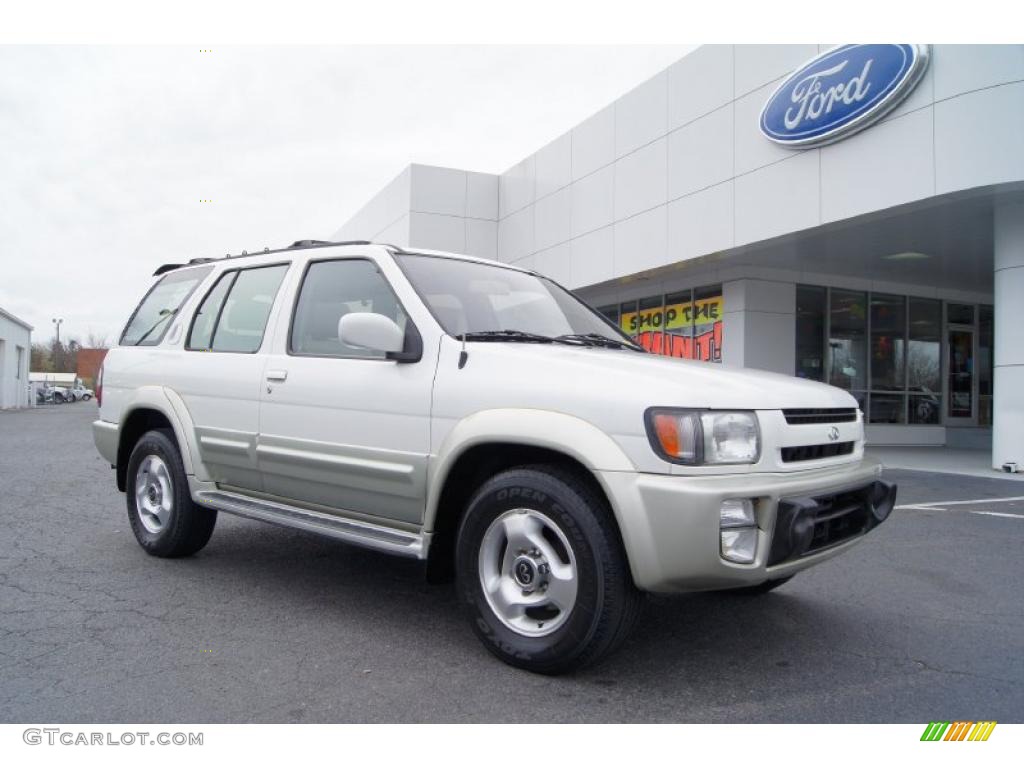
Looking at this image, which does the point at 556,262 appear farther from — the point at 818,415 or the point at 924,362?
the point at 818,415

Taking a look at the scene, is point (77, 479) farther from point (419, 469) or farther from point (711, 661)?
point (711, 661)

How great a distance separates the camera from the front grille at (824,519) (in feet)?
9.46

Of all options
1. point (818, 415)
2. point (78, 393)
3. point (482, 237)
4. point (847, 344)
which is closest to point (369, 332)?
point (818, 415)

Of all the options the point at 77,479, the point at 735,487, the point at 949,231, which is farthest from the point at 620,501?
the point at 949,231

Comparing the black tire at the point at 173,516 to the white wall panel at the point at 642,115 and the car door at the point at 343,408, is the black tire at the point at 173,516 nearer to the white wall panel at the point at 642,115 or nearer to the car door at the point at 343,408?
the car door at the point at 343,408

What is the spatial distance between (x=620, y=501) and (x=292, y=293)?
246 cm

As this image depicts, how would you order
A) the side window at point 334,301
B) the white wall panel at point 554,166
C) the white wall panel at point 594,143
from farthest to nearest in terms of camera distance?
the white wall panel at point 554,166 < the white wall panel at point 594,143 < the side window at point 334,301

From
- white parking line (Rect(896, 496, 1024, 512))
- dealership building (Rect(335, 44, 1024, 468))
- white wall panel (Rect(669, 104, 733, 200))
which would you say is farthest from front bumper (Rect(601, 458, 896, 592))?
white wall panel (Rect(669, 104, 733, 200))

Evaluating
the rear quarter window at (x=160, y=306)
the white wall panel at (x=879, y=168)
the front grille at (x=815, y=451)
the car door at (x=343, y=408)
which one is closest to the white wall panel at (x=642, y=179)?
the white wall panel at (x=879, y=168)

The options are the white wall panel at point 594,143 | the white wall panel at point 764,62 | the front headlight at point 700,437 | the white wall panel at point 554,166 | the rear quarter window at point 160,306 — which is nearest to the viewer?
the front headlight at point 700,437

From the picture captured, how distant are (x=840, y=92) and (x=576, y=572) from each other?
11234 millimetres

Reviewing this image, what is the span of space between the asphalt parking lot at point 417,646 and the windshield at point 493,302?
1.53 metres

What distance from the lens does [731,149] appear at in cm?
1397
